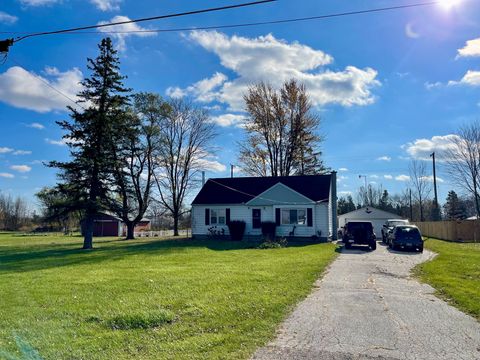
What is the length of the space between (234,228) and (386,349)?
2561 centimetres

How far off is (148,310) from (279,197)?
943 inches

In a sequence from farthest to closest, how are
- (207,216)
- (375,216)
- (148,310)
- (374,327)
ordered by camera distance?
(375,216)
(207,216)
(148,310)
(374,327)

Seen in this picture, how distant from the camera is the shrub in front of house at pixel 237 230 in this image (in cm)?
3095

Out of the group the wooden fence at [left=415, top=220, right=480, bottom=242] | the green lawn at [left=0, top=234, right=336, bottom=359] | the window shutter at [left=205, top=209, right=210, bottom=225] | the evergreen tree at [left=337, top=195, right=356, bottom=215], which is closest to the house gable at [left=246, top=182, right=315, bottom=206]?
the window shutter at [left=205, top=209, right=210, bottom=225]

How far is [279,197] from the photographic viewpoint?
31.0m

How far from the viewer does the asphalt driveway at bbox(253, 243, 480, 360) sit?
5.46 metres

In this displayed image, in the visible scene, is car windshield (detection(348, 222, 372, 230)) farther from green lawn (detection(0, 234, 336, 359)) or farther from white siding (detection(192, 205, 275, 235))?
green lawn (detection(0, 234, 336, 359))

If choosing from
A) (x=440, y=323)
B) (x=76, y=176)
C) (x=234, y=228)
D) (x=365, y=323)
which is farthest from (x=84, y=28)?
(x=234, y=228)

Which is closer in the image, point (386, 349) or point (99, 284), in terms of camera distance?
point (386, 349)

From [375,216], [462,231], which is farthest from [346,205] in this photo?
[462,231]

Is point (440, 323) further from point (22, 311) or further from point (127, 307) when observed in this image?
point (22, 311)

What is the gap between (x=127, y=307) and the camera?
8016 mm

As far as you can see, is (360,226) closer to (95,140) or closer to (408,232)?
(408,232)

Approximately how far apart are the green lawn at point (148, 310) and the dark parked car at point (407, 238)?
12352 millimetres
